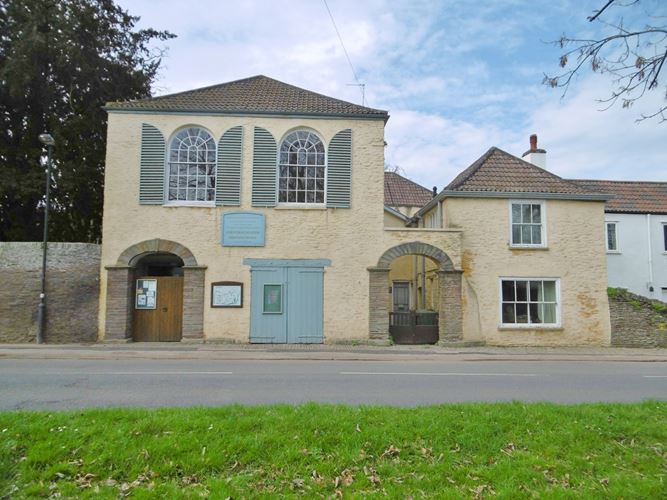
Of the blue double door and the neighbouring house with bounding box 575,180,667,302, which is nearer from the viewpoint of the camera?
the blue double door

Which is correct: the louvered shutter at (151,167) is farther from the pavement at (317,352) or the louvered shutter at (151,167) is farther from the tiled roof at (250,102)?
the pavement at (317,352)

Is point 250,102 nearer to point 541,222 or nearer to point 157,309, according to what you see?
point 157,309

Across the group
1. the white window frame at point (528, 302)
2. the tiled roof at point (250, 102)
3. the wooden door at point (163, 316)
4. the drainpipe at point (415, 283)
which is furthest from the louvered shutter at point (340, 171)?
the drainpipe at point (415, 283)

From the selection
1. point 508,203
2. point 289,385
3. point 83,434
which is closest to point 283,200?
point 508,203

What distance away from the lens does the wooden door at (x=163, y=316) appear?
1781 cm

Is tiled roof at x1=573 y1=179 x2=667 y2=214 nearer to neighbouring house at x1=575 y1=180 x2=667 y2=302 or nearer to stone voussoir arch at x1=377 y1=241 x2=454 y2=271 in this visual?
neighbouring house at x1=575 y1=180 x2=667 y2=302

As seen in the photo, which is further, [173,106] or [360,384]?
[173,106]

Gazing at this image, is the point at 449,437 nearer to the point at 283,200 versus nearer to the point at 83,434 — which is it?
the point at 83,434

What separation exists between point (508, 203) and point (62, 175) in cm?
1925

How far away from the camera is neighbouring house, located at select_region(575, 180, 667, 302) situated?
83.3 ft

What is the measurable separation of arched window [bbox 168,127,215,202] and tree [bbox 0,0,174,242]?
687cm

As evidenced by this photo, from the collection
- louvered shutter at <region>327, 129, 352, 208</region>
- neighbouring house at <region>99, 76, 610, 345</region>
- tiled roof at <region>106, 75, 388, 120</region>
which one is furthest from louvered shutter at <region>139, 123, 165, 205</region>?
louvered shutter at <region>327, 129, 352, 208</region>

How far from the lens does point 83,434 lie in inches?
206

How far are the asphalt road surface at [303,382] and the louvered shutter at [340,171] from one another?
6659 millimetres
